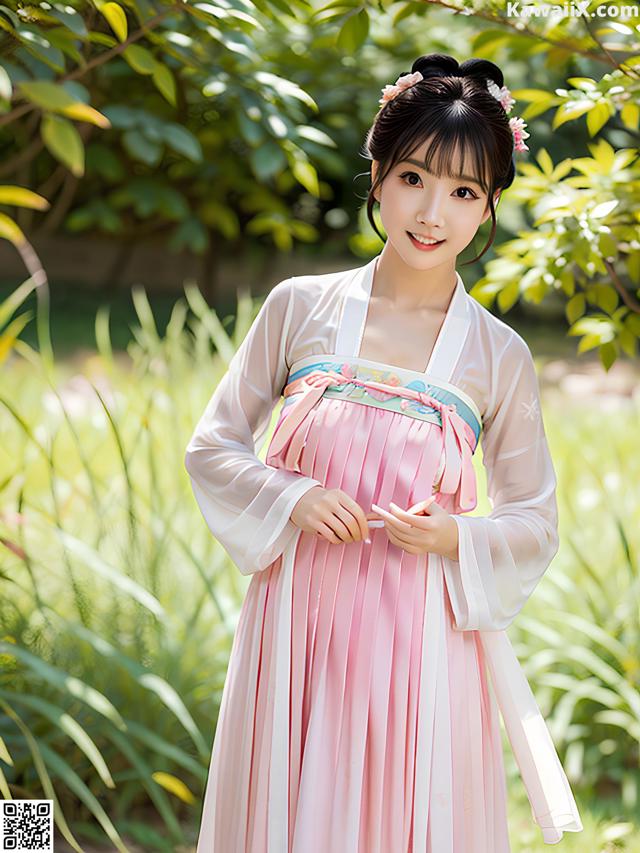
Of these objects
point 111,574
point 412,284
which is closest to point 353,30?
point 412,284

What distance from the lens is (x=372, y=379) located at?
1574mm

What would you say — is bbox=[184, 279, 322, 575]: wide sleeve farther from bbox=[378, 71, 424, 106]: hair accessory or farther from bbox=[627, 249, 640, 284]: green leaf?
bbox=[627, 249, 640, 284]: green leaf

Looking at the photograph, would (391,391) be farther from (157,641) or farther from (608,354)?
(157,641)

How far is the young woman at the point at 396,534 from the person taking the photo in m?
1.53

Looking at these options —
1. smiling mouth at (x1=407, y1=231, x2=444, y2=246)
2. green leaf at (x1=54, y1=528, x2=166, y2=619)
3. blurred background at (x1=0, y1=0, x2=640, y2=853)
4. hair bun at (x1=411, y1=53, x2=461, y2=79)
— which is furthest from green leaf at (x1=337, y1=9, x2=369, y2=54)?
green leaf at (x1=54, y1=528, x2=166, y2=619)

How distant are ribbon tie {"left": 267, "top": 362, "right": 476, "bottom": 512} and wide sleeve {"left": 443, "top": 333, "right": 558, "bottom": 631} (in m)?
0.05

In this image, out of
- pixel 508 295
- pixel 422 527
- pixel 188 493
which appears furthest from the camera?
pixel 188 493

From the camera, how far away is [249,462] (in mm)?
1630

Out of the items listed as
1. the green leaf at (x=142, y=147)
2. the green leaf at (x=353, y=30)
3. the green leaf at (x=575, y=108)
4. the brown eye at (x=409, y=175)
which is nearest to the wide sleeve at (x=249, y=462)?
the brown eye at (x=409, y=175)

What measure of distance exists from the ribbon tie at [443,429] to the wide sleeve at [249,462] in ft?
0.20

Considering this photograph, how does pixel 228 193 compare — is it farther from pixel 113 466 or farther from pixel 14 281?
pixel 113 466

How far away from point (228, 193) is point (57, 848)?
227 inches

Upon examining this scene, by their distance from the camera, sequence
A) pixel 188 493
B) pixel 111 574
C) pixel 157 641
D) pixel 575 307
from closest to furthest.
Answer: pixel 575 307
pixel 111 574
pixel 157 641
pixel 188 493

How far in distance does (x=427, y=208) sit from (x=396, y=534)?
0.46 m
